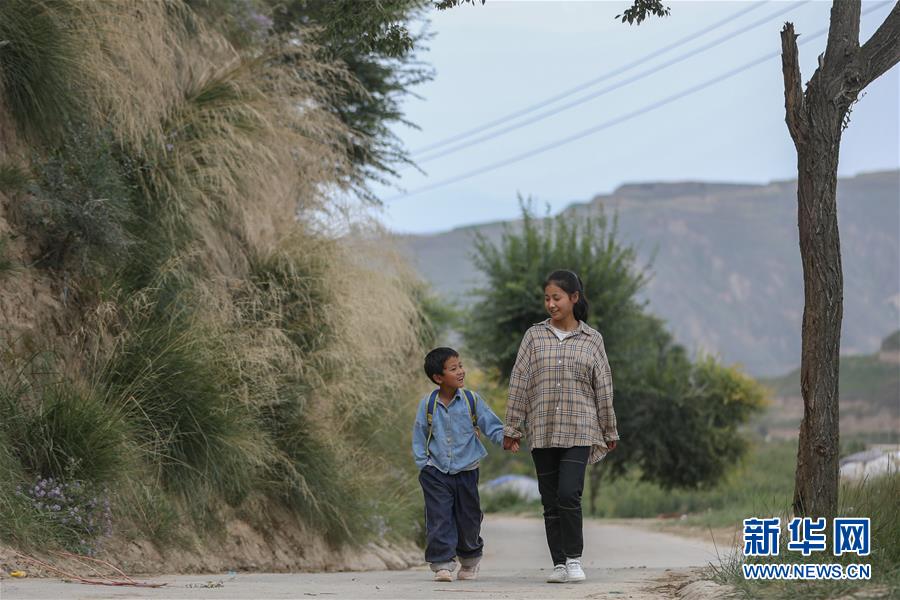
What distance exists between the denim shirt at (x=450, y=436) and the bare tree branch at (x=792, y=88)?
276 centimetres

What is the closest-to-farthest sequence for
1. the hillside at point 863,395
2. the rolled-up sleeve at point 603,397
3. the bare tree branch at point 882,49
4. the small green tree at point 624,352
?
the bare tree branch at point 882,49
the rolled-up sleeve at point 603,397
the small green tree at point 624,352
the hillside at point 863,395

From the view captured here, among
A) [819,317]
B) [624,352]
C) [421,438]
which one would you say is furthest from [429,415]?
[624,352]

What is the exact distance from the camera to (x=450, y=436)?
7.89m

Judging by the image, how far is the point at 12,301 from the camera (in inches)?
363

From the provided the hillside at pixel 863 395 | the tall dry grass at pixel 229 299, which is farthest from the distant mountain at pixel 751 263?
the tall dry grass at pixel 229 299

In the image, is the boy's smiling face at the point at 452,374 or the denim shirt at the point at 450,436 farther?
the denim shirt at the point at 450,436

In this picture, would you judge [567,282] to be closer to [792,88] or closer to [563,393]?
[563,393]

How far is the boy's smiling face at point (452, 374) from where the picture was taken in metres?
7.72

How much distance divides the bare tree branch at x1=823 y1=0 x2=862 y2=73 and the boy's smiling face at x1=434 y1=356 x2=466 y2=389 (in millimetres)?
3000

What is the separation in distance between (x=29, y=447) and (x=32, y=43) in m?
3.82

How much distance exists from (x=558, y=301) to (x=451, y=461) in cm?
148

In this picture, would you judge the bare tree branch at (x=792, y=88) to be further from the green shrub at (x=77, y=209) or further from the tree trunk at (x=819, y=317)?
the green shrub at (x=77, y=209)

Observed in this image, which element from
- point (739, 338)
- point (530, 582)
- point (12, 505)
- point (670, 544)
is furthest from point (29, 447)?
point (739, 338)

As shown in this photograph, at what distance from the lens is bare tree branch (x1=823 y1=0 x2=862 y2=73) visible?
668cm
